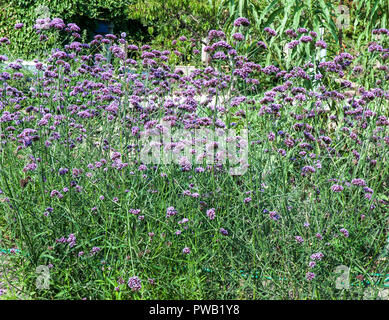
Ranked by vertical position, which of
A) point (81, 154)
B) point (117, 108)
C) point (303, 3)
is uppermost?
point (303, 3)

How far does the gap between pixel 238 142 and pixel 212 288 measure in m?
0.95

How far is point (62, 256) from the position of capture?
2566 millimetres

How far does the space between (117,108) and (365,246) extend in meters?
1.67

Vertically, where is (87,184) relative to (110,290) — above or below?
above

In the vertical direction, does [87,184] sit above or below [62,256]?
above

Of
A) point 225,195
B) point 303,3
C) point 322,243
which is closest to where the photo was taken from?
point 322,243

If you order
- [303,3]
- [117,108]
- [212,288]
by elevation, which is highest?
[303,3]

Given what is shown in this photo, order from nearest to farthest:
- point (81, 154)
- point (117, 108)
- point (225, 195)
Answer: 1. point (225, 195)
2. point (117, 108)
3. point (81, 154)

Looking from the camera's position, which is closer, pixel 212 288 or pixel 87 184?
pixel 212 288
